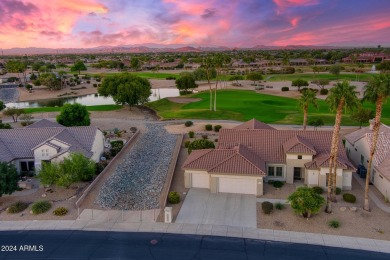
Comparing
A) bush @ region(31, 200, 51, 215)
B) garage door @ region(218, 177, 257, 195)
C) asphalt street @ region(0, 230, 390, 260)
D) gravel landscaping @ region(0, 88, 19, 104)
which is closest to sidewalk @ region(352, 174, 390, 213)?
asphalt street @ region(0, 230, 390, 260)

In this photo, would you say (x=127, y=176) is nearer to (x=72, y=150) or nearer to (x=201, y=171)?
(x=72, y=150)

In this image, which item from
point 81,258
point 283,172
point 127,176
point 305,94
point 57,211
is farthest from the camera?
point 305,94

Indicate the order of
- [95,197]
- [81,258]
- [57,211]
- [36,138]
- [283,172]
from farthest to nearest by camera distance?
1. [36,138]
2. [283,172]
3. [95,197]
4. [57,211]
5. [81,258]

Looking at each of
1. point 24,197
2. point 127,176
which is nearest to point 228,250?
point 127,176

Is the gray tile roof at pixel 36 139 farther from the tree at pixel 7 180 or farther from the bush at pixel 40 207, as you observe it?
the bush at pixel 40 207

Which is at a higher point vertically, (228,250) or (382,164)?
(382,164)

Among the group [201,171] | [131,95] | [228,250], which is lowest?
[228,250]

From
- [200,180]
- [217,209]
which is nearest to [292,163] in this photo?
[200,180]
